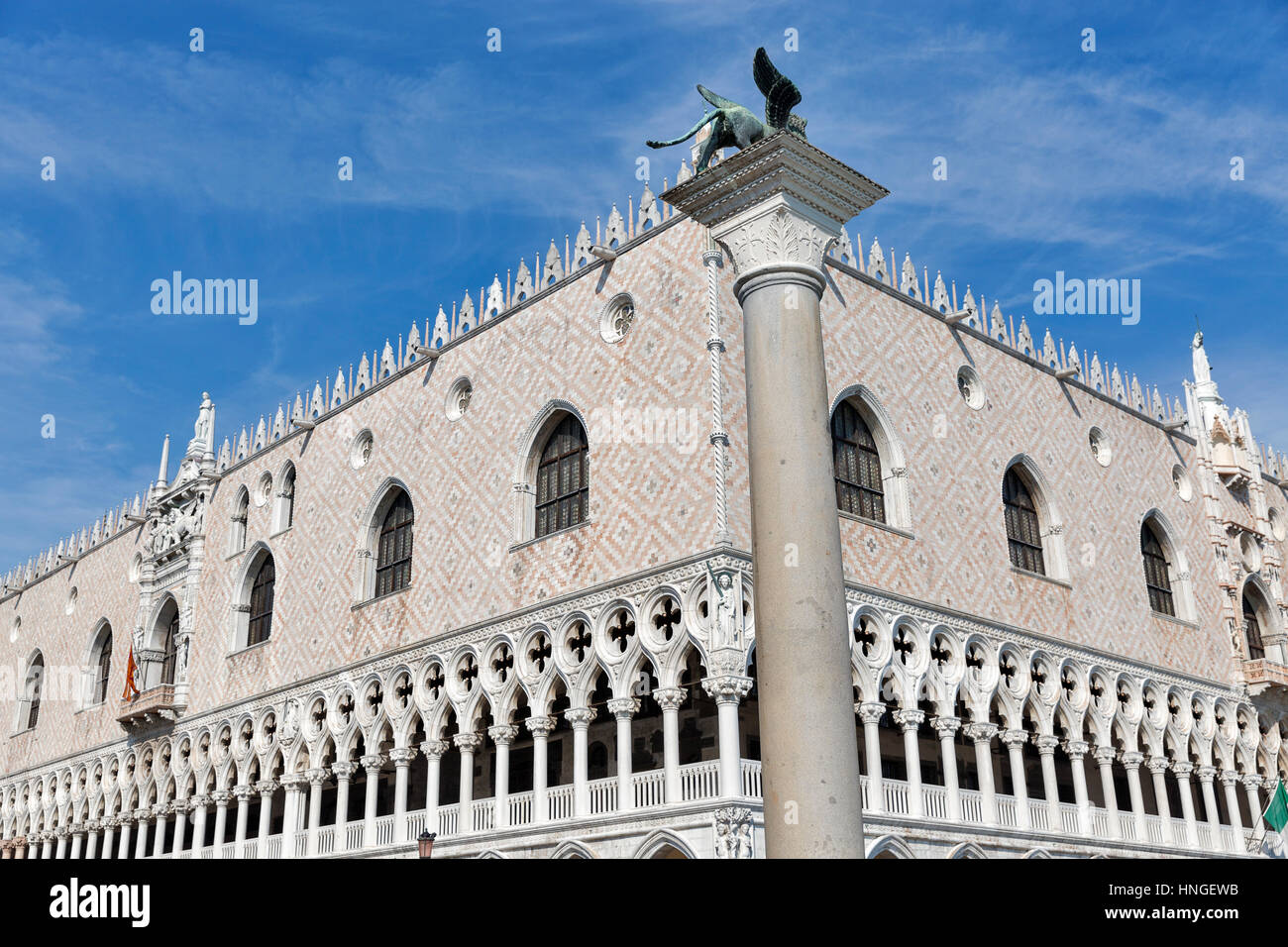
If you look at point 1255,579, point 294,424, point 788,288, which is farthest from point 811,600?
point 1255,579

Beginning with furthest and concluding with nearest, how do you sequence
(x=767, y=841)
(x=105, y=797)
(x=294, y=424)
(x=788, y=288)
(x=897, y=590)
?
1. (x=105, y=797)
2. (x=294, y=424)
3. (x=897, y=590)
4. (x=788, y=288)
5. (x=767, y=841)

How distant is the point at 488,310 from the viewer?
20.3 meters

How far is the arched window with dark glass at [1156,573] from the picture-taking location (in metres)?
22.6

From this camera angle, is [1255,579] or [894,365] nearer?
[894,365]

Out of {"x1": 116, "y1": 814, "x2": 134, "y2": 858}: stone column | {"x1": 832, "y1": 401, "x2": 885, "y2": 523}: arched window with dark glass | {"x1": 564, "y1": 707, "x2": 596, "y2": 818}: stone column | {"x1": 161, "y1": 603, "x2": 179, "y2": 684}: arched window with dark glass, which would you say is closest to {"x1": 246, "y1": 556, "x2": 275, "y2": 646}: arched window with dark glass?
{"x1": 161, "y1": 603, "x2": 179, "y2": 684}: arched window with dark glass

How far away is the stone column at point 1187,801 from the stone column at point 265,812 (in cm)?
1556

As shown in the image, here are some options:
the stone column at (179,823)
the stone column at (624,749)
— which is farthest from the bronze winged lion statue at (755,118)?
the stone column at (179,823)

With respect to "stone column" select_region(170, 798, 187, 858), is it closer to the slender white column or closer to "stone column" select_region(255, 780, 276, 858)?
"stone column" select_region(255, 780, 276, 858)

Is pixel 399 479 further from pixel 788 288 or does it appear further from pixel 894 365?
pixel 788 288

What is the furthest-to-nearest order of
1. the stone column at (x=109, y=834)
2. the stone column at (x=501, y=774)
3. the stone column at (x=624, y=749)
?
the stone column at (x=109, y=834) → the stone column at (x=501, y=774) → the stone column at (x=624, y=749)

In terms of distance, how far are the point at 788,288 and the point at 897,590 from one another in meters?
10.6

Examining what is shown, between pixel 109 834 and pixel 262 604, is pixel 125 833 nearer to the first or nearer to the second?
pixel 109 834

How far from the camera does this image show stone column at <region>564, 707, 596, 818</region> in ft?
51.1

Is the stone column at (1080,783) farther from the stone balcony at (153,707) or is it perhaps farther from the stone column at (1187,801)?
the stone balcony at (153,707)
